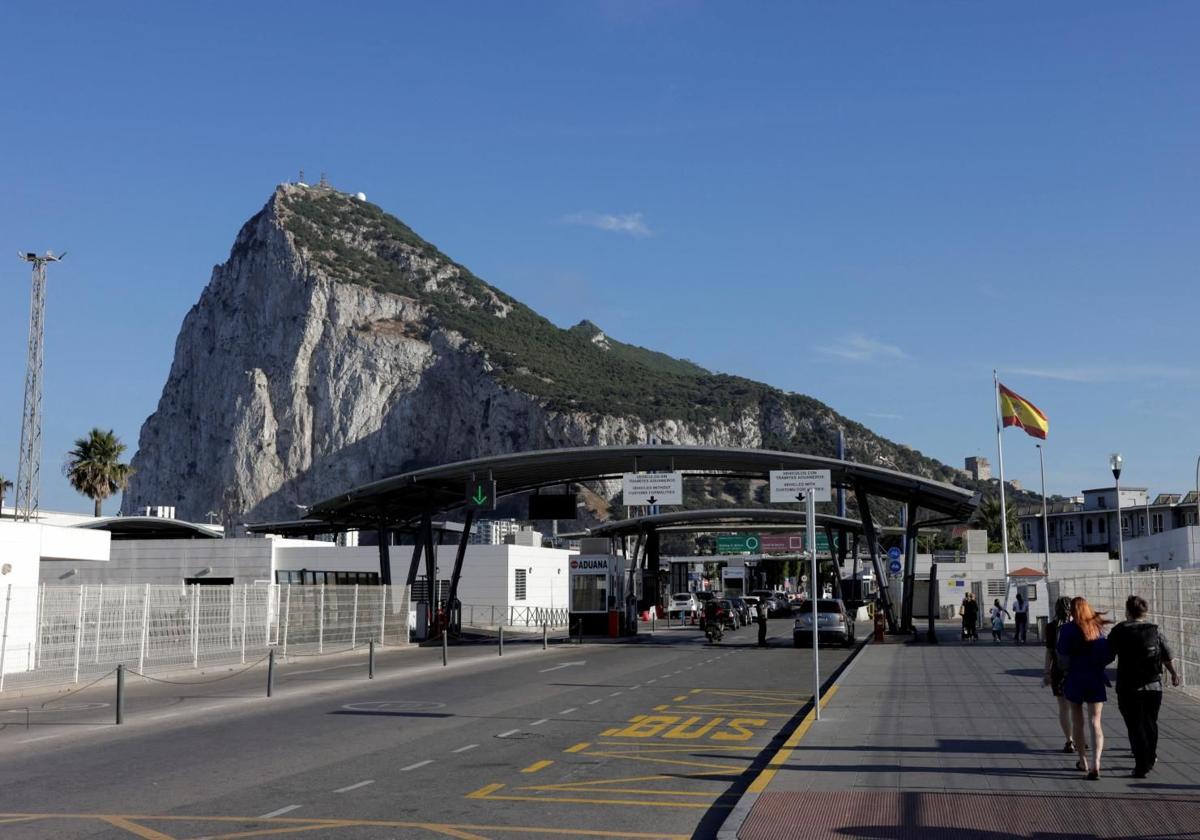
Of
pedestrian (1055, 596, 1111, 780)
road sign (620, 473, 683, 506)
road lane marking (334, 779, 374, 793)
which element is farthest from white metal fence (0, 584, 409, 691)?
pedestrian (1055, 596, 1111, 780)

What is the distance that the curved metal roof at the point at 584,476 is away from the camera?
142ft

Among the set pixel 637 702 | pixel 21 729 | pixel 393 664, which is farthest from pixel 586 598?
pixel 21 729

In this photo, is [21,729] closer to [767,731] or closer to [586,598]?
[767,731]

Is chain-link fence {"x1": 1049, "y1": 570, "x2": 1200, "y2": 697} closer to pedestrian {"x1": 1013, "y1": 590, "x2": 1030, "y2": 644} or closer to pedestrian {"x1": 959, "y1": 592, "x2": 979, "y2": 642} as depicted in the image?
pedestrian {"x1": 1013, "y1": 590, "x2": 1030, "y2": 644}

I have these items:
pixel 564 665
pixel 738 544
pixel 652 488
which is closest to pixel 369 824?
pixel 564 665

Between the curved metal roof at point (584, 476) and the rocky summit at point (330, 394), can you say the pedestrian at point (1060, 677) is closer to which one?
the curved metal roof at point (584, 476)

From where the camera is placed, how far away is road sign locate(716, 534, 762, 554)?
9794 cm

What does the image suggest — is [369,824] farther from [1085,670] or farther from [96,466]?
[96,466]

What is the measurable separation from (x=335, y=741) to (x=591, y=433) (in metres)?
149

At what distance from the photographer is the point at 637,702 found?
2100 cm

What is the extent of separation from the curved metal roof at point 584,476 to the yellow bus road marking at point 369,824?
32.5m

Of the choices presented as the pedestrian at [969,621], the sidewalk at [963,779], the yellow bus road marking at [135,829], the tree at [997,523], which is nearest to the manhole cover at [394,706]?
the sidewalk at [963,779]

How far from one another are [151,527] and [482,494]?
111 ft

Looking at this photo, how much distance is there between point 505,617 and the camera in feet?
209
